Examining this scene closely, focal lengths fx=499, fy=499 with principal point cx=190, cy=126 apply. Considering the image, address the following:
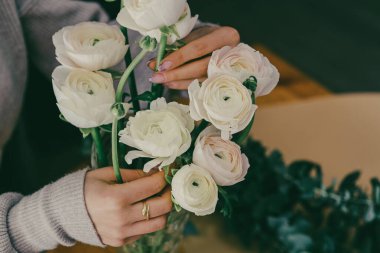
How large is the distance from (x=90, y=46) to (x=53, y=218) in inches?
9.0

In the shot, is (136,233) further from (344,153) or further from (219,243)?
(344,153)

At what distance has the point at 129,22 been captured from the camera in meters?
0.47

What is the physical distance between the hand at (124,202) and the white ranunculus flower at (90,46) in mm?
132

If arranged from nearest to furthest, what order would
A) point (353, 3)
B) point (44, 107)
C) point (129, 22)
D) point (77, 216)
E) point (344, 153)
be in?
point (129, 22) < point (77, 216) < point (344, 153) < point (44, 107) < point (353, 3)

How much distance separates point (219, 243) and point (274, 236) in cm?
9

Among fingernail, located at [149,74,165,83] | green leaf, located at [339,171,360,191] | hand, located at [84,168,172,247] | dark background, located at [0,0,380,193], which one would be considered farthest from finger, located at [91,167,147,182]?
dark background, located at [0,0,380,193]

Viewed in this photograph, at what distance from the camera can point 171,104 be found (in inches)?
20.3

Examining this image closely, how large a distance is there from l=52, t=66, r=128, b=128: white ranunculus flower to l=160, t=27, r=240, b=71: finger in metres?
0.09

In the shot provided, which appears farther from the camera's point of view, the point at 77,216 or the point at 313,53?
the point at 313,53

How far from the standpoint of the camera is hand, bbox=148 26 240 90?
576 millimetres

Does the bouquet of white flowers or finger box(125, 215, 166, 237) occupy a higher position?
the bouquet of white flowers

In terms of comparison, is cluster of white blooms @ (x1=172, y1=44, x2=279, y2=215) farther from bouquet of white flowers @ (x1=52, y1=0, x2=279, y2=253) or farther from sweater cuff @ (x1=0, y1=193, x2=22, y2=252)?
sweater cuff @ (x1=0, y1=193, x2=22, y2=252)

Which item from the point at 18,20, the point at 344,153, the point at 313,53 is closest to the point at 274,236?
the point at 344,153

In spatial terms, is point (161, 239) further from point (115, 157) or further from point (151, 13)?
point (151, 13)
